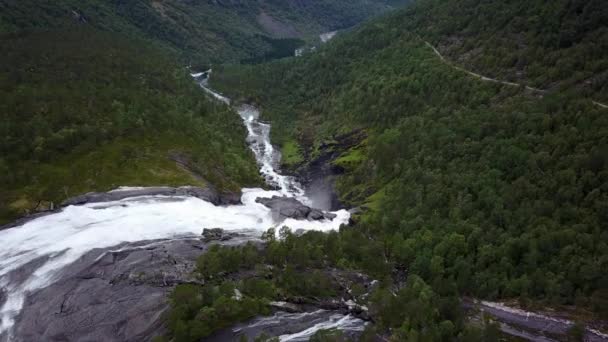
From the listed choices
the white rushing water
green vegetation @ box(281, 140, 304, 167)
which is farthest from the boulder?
green vegetation @ box(281, 140, 304, 167)

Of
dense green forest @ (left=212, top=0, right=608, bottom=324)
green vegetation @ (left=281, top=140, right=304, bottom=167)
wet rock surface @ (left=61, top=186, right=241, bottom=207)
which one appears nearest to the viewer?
dense green forest @ (left=212, top=0, right=608, bottom=324)

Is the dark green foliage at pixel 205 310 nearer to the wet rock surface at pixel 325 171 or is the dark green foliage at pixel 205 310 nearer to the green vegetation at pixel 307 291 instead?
the green vegetation at pixel 307 291

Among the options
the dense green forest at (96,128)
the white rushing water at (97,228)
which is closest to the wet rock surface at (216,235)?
the white rushing water at (97,228)

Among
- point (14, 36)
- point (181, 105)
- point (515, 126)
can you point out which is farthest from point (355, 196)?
point (14, 36)

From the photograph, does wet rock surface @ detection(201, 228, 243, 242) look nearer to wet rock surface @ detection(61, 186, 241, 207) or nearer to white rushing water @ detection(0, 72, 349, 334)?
white rushing water @ detection(0, 72, 349, 334)

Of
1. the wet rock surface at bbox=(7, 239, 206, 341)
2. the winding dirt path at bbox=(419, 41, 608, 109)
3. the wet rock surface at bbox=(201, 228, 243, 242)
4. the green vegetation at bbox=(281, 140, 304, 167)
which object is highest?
the winding dirt path at bbox=(419, 41, 608, 109)
